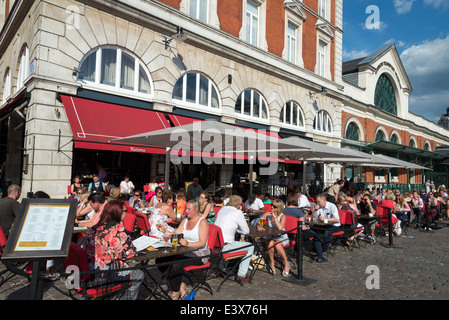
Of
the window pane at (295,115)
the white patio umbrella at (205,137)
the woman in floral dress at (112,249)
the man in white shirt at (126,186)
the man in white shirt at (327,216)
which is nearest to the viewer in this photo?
the woman in floral dress at (112,249)

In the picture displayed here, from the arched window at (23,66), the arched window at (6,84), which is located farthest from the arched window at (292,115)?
the arched window at (6,84)

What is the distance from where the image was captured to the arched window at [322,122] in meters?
20.6

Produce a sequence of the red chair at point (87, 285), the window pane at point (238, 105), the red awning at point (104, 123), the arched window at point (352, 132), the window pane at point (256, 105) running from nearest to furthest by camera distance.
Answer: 1. the red chair at point (87, 285)
2. the red awning at point (104, 123)
3. the window pane at point (238, 105)
4. the window pane at point (256, 105)
5. the arched window at point (352, 132)

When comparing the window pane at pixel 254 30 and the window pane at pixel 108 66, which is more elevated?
the window pane at pixel 254 30

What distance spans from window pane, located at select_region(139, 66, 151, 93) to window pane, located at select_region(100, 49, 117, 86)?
1005 mm

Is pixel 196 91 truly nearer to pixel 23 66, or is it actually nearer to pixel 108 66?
pixel 108 66

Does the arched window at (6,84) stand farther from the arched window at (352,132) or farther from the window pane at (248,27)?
the arched window at (352,132)

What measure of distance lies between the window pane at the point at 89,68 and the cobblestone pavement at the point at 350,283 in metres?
7.18

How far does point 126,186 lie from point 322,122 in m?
14.8

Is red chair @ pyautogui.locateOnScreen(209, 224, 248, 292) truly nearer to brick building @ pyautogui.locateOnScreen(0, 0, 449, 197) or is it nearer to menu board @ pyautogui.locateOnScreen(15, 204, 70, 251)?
menu board @ pyautogui.locateOnScreen(15, 204, 70, 251)

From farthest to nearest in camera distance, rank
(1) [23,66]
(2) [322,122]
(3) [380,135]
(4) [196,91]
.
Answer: (3) [380,135]
(2) [322,122]
(4) [196,91]
(1) [23,66]

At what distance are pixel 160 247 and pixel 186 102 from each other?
30.5ft

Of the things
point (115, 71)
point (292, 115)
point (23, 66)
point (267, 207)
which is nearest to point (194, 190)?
point (267, 207)

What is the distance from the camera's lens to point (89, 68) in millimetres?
10469
